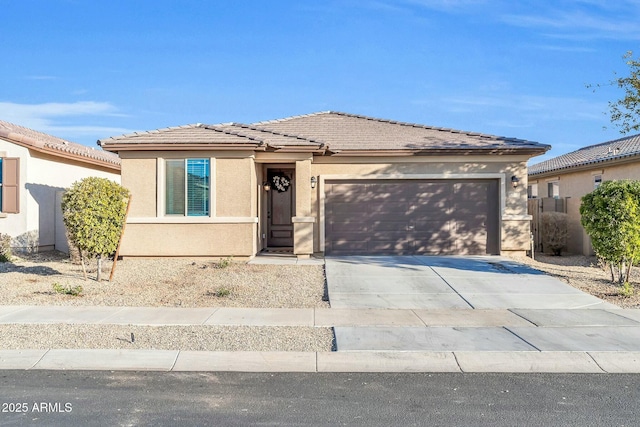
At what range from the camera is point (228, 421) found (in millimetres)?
4910

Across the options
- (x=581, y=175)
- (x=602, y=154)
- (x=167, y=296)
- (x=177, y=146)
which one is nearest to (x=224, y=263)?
(x=167, y=296)

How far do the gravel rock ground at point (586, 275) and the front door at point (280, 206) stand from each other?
7.16 m

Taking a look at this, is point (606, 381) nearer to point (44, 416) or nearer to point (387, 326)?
point (387, 326)

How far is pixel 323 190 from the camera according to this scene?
53.0 feet

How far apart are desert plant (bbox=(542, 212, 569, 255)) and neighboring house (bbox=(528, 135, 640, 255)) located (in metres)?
0.44

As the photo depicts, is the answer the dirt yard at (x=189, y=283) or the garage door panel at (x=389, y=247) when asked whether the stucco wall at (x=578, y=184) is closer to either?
the dirt yard at (x=189, y=283)

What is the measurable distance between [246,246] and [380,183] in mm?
4513

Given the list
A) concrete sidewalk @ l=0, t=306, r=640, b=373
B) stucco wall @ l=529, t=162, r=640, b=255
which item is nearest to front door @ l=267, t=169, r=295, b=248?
concrete sidewalk @ l=0, t=306, r=640, b=373

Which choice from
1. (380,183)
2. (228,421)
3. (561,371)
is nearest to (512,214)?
(380,183)

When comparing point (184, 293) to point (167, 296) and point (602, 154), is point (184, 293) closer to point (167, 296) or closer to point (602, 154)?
point (167, 296)

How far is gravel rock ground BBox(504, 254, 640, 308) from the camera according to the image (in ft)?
35.0

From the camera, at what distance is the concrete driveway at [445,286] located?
399 inches

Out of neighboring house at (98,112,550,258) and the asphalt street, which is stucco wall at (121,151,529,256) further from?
the asphalt street

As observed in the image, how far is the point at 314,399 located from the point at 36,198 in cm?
1418
